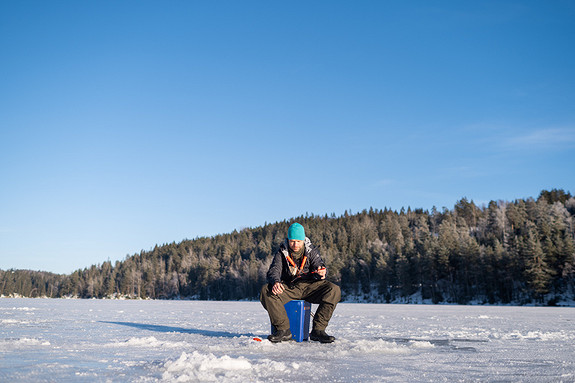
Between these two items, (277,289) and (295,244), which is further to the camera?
(295,244)

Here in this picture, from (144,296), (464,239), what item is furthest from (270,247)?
(464,239)

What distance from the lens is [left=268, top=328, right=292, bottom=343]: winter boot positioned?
236 inches

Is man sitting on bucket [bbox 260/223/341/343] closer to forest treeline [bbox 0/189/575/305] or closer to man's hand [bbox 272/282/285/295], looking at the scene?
man's hand [bbox 272/282/285/295]

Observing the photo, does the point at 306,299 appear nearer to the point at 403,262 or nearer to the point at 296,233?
the point at 296,233

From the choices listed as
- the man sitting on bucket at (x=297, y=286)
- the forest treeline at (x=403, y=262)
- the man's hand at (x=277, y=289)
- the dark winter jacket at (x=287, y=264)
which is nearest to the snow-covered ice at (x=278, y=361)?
the man sitting on bucket at (x=297, y=286)

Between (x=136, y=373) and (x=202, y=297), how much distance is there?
138m

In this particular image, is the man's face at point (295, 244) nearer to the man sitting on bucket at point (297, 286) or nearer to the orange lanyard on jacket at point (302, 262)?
the man sitting on bucket at point (297, 286)

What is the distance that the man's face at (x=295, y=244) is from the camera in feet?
20.3

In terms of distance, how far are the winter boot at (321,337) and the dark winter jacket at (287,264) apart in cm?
76

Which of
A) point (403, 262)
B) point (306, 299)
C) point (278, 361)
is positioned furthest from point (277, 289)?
point (403, 262)

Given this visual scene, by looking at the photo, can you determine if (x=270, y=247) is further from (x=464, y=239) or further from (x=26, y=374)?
(x=26, y=374)

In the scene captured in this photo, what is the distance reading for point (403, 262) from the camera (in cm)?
8031

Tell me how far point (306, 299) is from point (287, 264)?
0.71m

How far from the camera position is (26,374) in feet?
11.8
